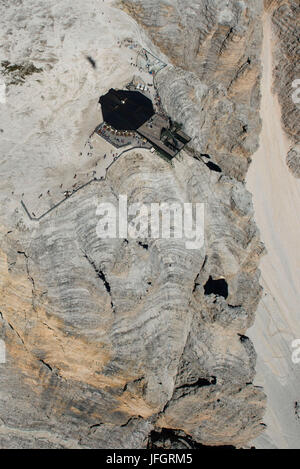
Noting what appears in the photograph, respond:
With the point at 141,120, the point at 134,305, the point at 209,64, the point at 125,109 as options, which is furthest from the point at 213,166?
the point at 134,305

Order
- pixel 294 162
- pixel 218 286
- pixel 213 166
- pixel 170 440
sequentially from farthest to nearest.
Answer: pixel 294 162
pixel 213 166
pixel 218 286
pixel 170 440

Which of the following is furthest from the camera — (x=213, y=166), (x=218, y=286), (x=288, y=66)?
(x=288, y=66)

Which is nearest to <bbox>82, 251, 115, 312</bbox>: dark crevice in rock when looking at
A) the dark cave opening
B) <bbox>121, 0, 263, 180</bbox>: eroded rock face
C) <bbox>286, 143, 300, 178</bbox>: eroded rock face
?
the dark cave opening

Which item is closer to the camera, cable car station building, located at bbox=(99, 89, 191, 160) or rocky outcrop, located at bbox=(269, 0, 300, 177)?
cable car station building, located at bbox=(99, 89, 191, 160)

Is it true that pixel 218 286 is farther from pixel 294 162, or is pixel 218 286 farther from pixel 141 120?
pixel 294 162

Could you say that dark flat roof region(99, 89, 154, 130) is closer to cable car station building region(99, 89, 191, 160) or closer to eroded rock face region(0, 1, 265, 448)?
cable car station building region(99, 89, 191, 160)
